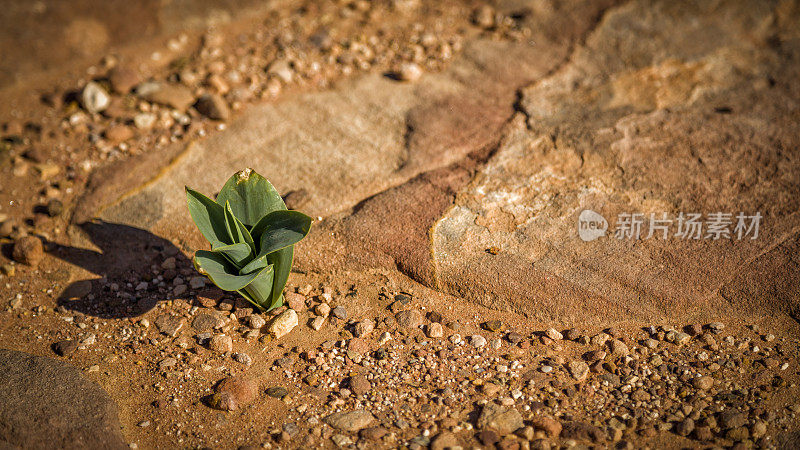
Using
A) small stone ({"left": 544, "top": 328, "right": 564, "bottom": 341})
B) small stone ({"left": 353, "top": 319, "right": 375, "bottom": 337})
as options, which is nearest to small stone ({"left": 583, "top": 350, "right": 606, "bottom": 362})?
small stone ({"left": 544, "top": 328, "right": 564, "bottom": 341})

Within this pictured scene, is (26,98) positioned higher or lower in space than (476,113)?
lower

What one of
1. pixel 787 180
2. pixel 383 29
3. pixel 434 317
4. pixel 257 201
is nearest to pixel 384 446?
pixel 434 317

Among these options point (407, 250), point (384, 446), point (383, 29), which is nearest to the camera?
point (384, 446)

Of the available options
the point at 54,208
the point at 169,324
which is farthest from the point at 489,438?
the point at 54,208

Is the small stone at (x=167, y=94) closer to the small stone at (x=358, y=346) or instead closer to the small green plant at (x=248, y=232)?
the small green plant at (x=248, y=232)

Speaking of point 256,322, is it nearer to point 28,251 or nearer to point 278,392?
point 278,392

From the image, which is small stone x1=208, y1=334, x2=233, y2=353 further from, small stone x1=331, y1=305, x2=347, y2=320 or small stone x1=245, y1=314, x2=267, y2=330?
small stone x1=331, y1=305, x2=347, y2=320

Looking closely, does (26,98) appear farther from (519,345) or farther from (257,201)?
(519,345)
